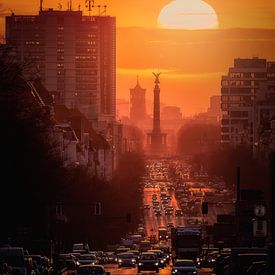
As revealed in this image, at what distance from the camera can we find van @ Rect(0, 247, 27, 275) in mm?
54219

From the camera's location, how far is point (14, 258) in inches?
2180

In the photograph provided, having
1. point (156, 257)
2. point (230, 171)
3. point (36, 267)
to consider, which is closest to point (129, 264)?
point (156, 257)

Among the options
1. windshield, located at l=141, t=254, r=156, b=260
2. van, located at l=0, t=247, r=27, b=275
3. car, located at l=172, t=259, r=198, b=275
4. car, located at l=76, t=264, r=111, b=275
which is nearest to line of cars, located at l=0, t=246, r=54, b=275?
van, located at l=0, t=247, r=27, b=275

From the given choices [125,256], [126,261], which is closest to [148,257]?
[126,261]

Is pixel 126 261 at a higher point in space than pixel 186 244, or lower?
lower

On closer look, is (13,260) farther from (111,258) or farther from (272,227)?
(111,258)

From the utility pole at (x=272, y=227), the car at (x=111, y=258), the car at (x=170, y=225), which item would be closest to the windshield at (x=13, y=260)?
the utility pole at (x=272, y=227)

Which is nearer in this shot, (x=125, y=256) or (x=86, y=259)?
(x=86, y=259)

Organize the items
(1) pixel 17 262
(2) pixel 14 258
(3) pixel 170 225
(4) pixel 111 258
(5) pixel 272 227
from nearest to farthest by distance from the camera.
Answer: (5) pixel 272 227 < (1) pixel 17 262 < (2) pixel 14 258 < (4) pixel 111 258 < (3) pixel 170 225

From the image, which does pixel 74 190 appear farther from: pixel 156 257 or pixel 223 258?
pixel 223 258

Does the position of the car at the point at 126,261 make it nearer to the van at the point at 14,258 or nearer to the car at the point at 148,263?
the car at the point at 148,263

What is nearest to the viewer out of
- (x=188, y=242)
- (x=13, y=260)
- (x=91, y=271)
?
(x=13, y=260)

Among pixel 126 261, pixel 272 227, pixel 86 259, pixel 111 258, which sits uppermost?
pixel 272 227

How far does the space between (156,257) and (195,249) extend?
11251mm
